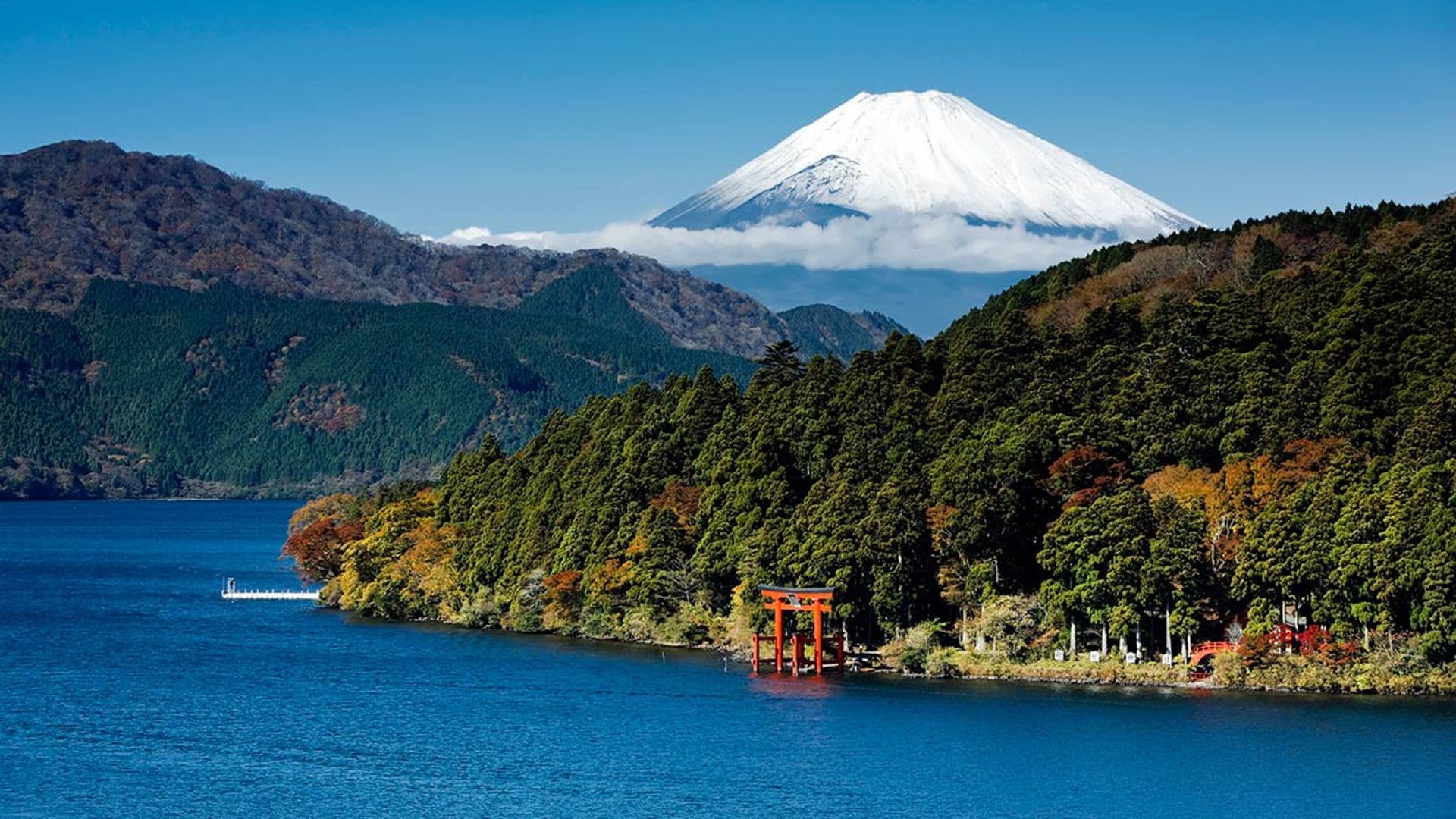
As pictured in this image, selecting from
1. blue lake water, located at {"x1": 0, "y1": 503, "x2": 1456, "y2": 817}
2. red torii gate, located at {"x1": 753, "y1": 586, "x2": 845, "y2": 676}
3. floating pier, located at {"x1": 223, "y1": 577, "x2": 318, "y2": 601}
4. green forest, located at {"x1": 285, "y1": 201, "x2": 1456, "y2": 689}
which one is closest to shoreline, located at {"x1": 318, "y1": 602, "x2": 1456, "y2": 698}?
green forest, located at {"x1": 285, "y1": 201, "x2": 1456, "y2": 689}

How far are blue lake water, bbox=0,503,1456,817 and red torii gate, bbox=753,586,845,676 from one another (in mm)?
1449

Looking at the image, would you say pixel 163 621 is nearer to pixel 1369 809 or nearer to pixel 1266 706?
pixel 1266 706

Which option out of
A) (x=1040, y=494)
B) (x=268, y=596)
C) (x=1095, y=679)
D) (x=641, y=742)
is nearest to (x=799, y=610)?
(x=1040, y=494)

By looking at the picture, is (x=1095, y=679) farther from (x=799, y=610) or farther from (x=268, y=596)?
(x=268, y=596)

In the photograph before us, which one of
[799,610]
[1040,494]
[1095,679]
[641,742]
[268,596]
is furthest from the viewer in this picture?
[268,596]

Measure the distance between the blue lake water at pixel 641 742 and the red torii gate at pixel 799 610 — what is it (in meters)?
1.45

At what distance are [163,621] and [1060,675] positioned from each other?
41929mm

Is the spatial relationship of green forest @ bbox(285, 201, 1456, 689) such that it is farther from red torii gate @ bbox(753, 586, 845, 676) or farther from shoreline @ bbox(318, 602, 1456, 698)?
red torii gate @ bbox(753, 586, 845, 676)

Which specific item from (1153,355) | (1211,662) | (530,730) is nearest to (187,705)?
(530,730)

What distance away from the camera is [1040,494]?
6525 centimetres

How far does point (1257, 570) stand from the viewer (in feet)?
188

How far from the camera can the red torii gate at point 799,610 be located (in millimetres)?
61969

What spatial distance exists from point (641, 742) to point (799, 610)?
12484 mm

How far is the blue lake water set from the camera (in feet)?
146
